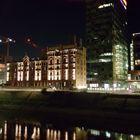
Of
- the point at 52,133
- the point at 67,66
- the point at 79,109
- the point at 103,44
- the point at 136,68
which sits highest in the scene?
the point at 103,44

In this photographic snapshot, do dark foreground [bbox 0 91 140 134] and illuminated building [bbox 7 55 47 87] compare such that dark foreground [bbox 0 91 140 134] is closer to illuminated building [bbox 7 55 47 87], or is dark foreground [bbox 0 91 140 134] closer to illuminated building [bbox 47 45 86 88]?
illuminated building [bbox 47 45 86 88]

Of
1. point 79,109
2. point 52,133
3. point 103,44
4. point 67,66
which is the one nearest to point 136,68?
point 103,44

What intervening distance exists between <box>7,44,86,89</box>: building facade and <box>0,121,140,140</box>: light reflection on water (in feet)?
287

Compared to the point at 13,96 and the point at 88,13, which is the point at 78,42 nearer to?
the point at 88,13

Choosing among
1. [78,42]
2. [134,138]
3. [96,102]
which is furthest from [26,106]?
[78,42]

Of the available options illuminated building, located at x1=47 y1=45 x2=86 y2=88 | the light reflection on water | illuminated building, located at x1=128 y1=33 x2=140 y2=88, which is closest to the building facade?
illuminated building, located at x1=47 y1=45 x2=86 y2=88

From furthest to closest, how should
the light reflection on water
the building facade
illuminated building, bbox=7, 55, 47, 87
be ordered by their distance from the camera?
illuminated building, bbox=7, 55, 47, 87 → the building facade → the light reflection on water

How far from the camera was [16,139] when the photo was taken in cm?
4712

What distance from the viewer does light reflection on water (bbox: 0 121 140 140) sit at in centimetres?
4890

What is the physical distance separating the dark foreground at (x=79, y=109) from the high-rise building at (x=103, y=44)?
78.9 meters

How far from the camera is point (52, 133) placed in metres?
53.1

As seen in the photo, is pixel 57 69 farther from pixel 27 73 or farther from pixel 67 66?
pixel 27 73

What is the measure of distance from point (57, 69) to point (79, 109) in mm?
81150

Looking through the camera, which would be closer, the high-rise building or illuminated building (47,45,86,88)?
illuminated building (47,45,86,88)
